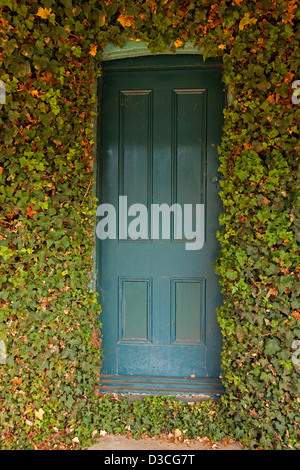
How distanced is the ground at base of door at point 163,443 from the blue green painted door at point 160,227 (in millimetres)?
352

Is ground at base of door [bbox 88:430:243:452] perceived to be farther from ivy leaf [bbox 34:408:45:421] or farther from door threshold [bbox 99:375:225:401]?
ivy leaf [bbox 34:408:45:421]

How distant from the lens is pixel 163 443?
88.2 inches

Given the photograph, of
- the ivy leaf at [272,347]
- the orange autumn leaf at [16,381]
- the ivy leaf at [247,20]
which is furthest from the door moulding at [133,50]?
the orange autumn leaf at [16,381]

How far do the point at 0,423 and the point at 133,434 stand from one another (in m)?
0.93

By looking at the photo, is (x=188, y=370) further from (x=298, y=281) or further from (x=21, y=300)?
(x=21, y=300)

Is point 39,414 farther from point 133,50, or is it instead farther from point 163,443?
point 133,50

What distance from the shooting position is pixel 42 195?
86.6 inches

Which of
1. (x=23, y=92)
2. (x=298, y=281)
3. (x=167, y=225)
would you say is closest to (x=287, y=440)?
(x=298, y=281)

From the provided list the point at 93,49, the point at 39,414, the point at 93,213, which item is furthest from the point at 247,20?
the point at 39,414

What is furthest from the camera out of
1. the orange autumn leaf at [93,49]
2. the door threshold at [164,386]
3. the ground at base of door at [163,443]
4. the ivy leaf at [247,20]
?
the door threshold at [164,386]

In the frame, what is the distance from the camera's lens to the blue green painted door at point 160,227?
2.53 m

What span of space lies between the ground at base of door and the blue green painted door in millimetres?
352

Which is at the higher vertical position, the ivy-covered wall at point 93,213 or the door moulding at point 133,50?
the door moulding at point 133,50

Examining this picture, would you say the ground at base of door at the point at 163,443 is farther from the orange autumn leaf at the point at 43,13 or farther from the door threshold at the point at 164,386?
the orange autumn leaf at the point at 43,13
